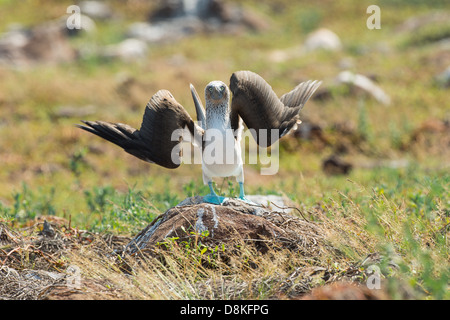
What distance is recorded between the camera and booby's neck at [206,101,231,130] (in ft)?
16.4

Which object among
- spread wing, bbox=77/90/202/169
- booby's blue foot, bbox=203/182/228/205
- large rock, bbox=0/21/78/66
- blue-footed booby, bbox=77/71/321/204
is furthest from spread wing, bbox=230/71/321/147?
large rock, bbox=0/21/78/66

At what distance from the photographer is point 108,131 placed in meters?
5.34

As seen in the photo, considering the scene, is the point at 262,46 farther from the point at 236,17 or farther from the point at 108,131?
the point at 108,131

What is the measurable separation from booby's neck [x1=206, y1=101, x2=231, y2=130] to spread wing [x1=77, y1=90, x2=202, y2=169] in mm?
188

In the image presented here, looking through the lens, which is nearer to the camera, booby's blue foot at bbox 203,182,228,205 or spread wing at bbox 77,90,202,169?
spread wing at bbox 77,90,202,169

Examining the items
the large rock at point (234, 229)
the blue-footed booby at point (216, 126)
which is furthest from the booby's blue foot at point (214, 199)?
the large rock at point (234, 229)

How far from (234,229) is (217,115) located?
110 cm

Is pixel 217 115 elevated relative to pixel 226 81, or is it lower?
lower

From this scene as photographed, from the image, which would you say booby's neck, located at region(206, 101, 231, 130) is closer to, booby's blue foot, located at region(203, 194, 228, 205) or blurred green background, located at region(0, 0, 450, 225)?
booby's blue foot, located at region(203, 194, 228, 205)

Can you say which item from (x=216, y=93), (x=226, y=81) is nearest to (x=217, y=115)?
(x=216, y=93)

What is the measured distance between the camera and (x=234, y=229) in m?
4.57

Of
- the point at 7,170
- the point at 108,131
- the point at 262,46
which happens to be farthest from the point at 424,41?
the point at 108,131

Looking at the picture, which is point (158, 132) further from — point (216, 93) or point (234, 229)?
point (234, 229)

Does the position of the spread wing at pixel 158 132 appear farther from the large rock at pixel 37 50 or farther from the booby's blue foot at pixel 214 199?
the large rock at pixel 37 50
